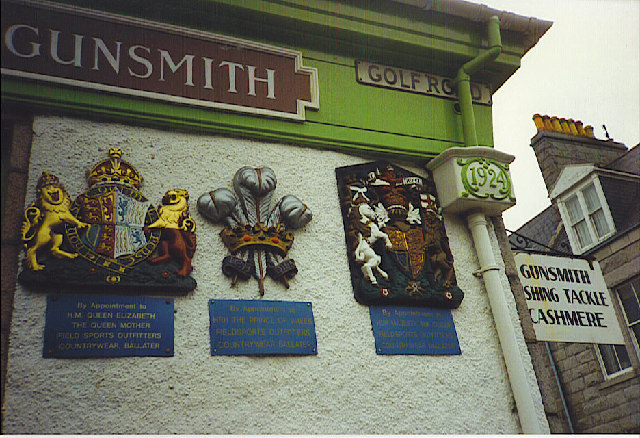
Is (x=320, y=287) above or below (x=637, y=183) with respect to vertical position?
below

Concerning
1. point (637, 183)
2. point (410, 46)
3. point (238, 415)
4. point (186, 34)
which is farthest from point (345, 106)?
point (637, 183)

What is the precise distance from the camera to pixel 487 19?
5.26m

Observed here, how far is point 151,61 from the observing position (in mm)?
4262

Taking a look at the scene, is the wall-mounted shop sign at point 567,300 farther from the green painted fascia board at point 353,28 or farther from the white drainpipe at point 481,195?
the green painted fascia board at point 353,28

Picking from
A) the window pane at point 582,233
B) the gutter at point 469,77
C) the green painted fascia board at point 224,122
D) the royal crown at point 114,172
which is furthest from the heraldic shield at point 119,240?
the window pane at point 582,233

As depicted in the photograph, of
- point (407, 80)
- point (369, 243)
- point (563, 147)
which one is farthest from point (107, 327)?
point (563, 147)

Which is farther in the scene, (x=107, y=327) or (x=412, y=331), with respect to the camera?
(x=412, y=331)

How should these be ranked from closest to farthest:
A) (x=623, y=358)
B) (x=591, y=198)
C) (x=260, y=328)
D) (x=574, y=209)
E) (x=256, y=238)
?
(x=260, y=328) < (x=256, y=238) < (x=623, y=358) < (x=591, y=198) < (x=574, y=209)

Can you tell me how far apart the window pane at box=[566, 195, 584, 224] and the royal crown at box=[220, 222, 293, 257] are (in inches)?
368

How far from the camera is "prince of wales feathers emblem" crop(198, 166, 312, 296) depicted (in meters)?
3.94

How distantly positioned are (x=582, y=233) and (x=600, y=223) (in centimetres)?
43

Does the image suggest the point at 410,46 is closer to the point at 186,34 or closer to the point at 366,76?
the point at 366,76

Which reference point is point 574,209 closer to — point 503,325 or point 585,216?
point 585,216

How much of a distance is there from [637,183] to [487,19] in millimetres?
8043
